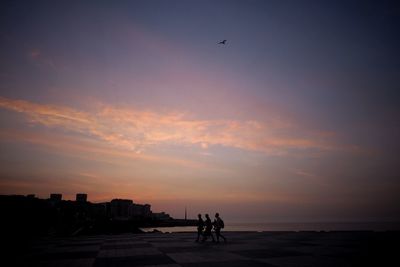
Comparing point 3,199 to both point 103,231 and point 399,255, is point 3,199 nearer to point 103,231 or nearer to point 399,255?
point 103,231

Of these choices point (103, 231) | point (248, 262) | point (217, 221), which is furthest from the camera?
point (103, 231)

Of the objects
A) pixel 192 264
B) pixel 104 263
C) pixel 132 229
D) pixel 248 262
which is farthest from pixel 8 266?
pixel 132 229

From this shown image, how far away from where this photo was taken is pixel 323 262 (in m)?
11.0

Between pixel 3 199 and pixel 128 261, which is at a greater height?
pixel 3 199

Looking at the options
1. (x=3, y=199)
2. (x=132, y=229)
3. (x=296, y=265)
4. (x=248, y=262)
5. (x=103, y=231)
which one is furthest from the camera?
(x=3, y=199)

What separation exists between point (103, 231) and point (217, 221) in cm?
2743

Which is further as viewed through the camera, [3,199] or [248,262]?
[3,199]

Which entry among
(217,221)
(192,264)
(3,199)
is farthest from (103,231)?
(3,199)

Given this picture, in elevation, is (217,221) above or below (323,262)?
above

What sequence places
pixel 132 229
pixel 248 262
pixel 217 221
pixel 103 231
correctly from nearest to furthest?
pixel 248 262 < pixel 217 221 < pixel 103 231 < pixel 132 229

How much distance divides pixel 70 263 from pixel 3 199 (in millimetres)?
97537

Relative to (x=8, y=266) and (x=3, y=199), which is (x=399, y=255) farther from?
(x=3, y=199)

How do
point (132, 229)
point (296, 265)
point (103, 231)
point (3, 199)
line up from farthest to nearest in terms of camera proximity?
point (3, 199)
point (132, 229)
point (103, 231)
point (296, 265)

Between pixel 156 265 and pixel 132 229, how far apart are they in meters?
37.5
